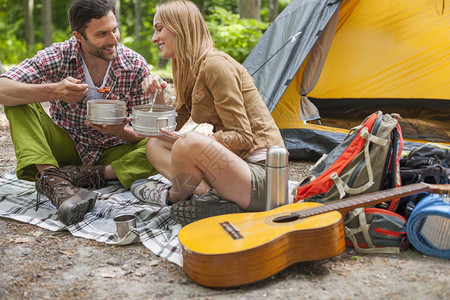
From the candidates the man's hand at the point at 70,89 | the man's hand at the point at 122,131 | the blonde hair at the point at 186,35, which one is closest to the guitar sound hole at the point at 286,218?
the blonde hair at the point at 186,35

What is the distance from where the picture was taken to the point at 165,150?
105 inches

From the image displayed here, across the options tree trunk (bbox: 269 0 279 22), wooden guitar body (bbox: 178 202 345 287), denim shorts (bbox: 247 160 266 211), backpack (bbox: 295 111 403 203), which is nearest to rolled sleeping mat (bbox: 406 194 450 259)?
backpack (bbox: 295 111 403 203)

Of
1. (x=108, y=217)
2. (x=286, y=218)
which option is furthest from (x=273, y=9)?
(x=286, y=218)

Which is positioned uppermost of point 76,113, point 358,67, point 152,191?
point 358,67

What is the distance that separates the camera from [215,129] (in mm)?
2396

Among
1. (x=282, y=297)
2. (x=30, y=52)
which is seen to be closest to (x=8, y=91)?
(x=282, y=297)

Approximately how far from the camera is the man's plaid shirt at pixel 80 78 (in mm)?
2756

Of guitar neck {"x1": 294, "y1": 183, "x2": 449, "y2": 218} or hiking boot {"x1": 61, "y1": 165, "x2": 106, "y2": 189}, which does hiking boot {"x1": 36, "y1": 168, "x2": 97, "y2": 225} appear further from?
guitar neck {"x1": 294, "y1": 183, "x2": 449, "y2": 218}

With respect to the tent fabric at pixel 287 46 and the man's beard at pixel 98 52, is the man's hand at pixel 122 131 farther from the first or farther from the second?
the tent fabric at pixel 287 46

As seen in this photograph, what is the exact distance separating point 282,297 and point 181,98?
1.23 meters

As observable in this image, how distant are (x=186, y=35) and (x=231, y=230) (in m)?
1.03

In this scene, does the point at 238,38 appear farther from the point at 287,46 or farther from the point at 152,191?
the point at 152,191

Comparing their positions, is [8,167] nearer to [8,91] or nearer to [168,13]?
[8,91]

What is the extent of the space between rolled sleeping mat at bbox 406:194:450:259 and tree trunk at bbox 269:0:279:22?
12.6m
